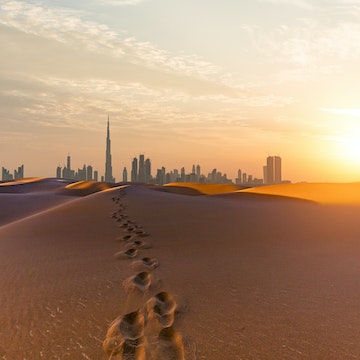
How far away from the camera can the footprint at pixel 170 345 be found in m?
2.23

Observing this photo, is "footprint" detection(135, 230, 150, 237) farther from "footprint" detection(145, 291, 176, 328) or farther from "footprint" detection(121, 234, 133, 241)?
"footprint" detection(145, 291, 176, 328)

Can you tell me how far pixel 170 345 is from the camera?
7.75 ft

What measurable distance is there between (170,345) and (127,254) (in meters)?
2.73

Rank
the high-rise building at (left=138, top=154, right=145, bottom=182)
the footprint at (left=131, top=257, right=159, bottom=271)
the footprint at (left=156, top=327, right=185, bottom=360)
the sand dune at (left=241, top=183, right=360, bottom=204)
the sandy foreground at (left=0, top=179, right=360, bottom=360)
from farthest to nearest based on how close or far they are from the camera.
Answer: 1. the high-rise building at (left=138, top=154, right=145, bottom=182)
2. the sand dune at (left=241, top=183, right=360, bottom=204)
3. the footprint at (left=131, top=257, right=159, bottom=271)
4. the sandy foreground at (left=0, top=179, right=360, bottom=360)
5. the footprint at (left=156, top=327, right=185, bottom=360)

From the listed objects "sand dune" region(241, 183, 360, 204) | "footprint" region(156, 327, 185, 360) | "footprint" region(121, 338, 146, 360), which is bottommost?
"footprint" region(121, 338, 146, 360)

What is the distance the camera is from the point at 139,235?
6.30 m

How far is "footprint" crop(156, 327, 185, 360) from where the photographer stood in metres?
2.23

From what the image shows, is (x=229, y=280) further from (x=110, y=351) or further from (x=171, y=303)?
(x=110, y=351)

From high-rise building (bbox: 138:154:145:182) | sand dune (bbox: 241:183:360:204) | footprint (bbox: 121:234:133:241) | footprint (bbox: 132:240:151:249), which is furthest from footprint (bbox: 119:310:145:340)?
high-rise building (bbox: 138:154:145:182)

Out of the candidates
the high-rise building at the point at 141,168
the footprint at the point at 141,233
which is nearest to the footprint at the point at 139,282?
the footprint at the point at 141,233

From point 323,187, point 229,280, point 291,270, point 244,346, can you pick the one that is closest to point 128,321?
point 244,346

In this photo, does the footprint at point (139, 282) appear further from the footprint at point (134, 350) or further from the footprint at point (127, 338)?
the footprint at point (134, 350)

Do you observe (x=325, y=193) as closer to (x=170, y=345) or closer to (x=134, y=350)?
(x=170, y=345)

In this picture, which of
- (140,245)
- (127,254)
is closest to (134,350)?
(127,254)
